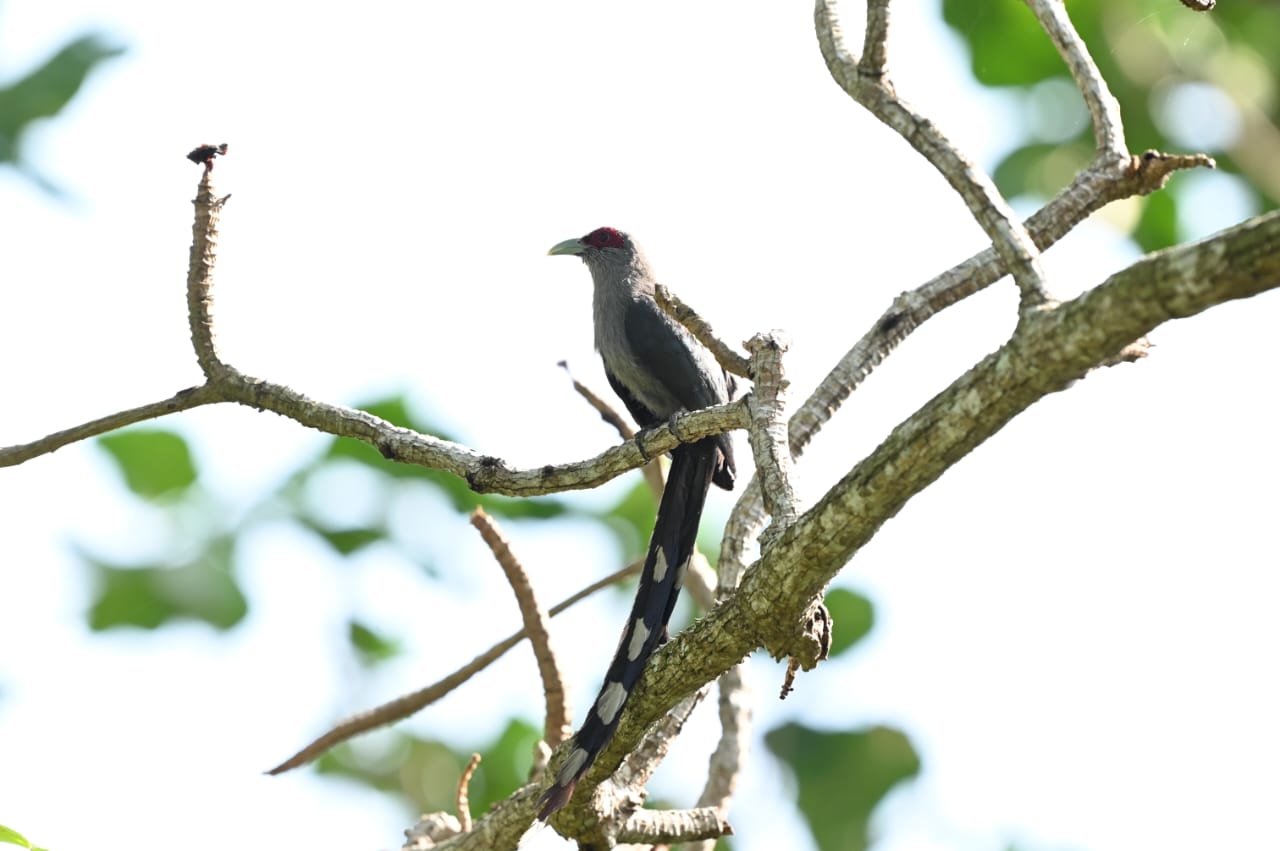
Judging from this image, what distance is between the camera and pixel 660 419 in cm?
487

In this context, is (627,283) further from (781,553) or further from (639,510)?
(781,553)

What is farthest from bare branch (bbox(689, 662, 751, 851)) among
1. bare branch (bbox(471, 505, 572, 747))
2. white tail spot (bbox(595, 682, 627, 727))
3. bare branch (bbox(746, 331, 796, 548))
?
bare branch (bbox(746, 331, 796, 548))

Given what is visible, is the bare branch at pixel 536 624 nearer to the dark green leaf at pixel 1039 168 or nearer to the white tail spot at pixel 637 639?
the white tail spot at pixel 637 639

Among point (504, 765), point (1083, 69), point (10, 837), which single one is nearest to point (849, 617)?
point (504, 765)

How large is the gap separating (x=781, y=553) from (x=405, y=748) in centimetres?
513

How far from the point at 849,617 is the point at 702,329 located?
13.7 feet

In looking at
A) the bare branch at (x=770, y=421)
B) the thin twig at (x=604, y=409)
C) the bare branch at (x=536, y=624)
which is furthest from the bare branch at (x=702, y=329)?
the thin twig at (x=604, y=409)

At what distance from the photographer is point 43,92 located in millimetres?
7215

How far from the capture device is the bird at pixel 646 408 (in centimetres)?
288

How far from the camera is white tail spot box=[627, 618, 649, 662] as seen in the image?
3.36 m

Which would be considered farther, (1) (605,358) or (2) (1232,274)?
(1) (605,358)

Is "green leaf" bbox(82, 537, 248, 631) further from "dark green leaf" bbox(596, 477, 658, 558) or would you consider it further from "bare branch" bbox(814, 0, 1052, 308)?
"bare branch" bbox(814, 0, 1052, 308)

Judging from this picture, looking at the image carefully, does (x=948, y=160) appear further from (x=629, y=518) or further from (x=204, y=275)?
(x=629, y=518)

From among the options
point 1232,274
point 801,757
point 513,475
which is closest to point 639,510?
point 801,757
